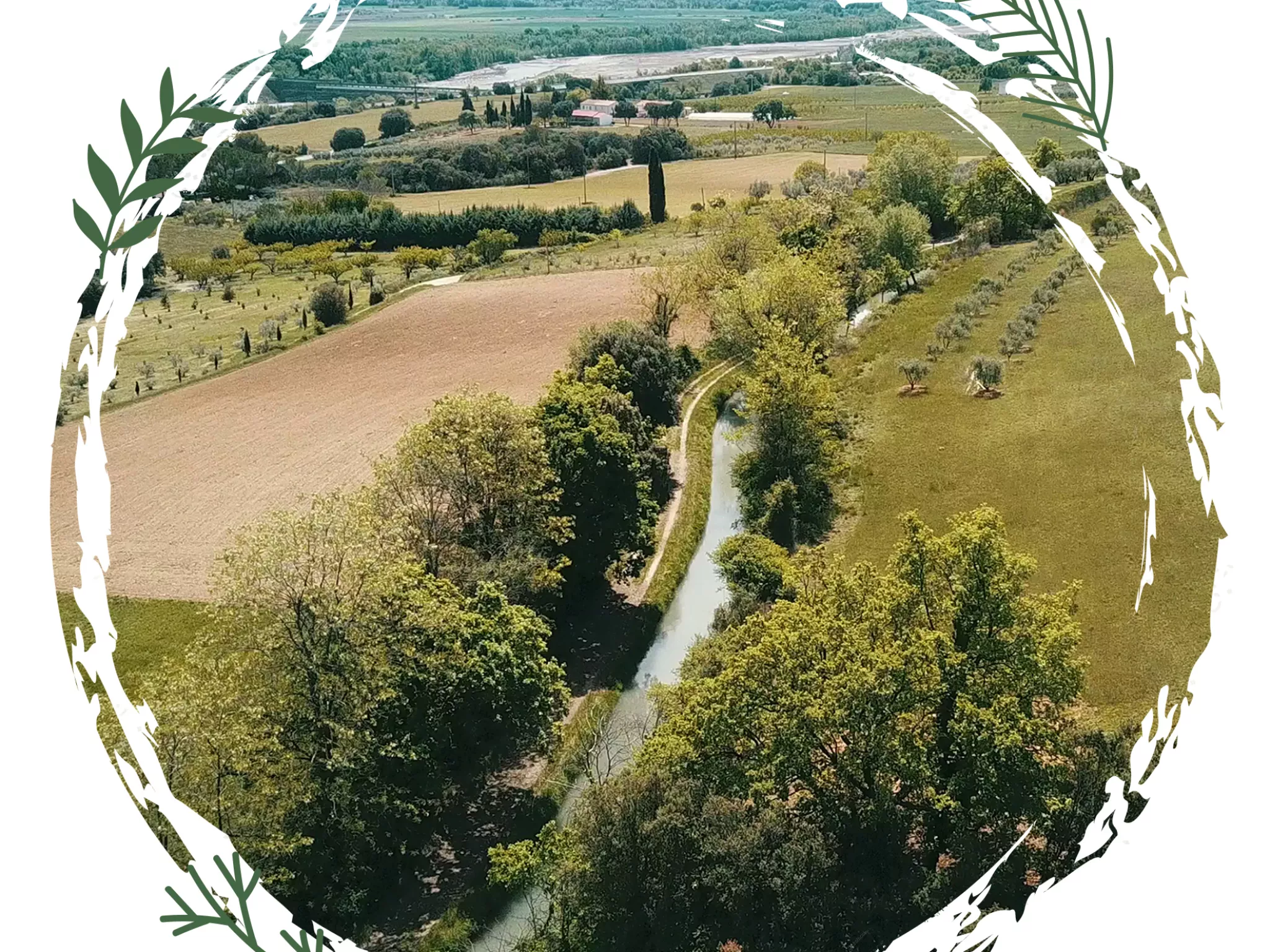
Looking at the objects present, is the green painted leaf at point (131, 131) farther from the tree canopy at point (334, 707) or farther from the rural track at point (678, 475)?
the rural track at point (678, 475)

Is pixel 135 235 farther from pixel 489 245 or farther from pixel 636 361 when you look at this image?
pixel 489 245

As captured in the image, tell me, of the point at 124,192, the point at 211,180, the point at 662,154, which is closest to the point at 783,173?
the point at 662,154

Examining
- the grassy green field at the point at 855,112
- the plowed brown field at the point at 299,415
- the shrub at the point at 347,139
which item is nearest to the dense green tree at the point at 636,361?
the plowed brown field at the point at 299,415

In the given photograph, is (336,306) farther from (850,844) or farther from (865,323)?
(850,844)

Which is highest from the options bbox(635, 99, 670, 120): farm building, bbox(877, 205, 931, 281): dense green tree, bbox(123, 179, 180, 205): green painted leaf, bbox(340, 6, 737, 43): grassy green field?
bbox(340, 6, 737, 43): grassy green field

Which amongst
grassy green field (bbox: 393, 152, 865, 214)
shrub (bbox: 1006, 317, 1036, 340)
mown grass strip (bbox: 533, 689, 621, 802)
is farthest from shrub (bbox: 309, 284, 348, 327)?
shrub (bbox: 1006, 317, 1036, 340)

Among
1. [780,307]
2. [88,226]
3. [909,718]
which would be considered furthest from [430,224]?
[88,226]

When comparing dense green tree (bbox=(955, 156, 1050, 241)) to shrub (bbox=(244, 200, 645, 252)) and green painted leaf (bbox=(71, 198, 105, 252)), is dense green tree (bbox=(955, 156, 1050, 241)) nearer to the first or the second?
shrub (bbox=(244, 200, 645, 252))
